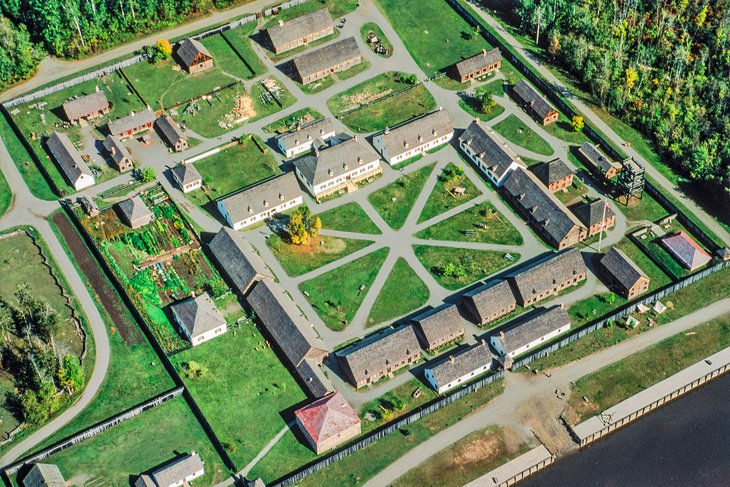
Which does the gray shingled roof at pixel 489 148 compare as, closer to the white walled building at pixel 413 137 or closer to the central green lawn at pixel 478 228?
the white walled building at pixel 413 137

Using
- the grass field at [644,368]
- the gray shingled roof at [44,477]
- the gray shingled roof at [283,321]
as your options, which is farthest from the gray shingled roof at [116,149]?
the grass field at [644,368]

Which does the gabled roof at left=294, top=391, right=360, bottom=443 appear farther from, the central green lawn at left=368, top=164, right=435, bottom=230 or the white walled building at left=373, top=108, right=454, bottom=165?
the white walled building at left=373, top=108, right=454, bottom=165

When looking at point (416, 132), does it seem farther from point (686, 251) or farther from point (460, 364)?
point (460, 364)

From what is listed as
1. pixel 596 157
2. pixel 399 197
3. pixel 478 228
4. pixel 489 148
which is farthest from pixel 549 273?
pixel 596 157

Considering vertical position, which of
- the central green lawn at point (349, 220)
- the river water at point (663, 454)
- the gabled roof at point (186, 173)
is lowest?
the river water at point (663, 454)

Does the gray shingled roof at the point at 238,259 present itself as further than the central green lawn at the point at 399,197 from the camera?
No

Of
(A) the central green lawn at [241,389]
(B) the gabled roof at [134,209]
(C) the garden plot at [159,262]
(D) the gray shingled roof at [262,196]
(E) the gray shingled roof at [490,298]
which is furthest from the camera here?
(B) the gabled roof at [134,209]

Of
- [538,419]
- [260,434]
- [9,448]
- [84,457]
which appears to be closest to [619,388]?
[538,419]
